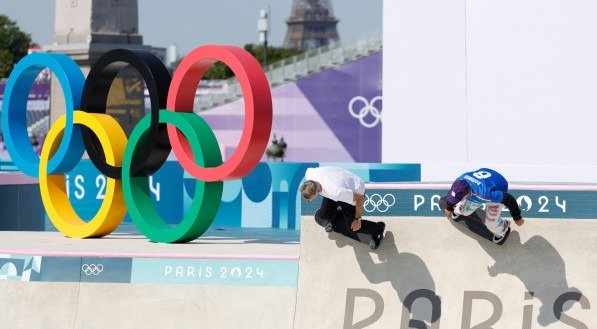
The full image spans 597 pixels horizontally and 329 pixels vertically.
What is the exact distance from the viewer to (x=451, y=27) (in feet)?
74.8

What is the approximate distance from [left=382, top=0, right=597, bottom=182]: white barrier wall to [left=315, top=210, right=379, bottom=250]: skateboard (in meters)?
8.55

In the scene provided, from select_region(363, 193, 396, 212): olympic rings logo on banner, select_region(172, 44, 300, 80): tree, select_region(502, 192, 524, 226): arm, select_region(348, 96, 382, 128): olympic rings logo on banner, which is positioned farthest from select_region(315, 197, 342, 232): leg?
select_region(172, 44, 300, 80): tree

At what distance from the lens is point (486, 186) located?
12.8 meters

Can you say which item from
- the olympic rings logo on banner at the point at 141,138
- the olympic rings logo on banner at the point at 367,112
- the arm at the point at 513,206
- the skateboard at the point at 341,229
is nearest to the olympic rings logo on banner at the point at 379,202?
the skateboard at the point at 341,229

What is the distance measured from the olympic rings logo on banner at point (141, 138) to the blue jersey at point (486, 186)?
470cm

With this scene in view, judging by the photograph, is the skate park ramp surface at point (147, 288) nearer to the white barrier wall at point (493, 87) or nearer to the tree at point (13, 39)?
the white barrier wall at point (493, 87)

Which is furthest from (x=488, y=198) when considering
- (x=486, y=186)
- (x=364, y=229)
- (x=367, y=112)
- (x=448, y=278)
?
(x=367, y=112)

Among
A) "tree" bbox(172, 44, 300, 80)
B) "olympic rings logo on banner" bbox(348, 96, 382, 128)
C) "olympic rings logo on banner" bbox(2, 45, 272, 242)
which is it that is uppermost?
"tree" bbox(172, 44, 300, 80)

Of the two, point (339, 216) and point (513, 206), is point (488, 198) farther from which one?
point (339, 216)

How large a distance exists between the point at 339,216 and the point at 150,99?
5.18 metres

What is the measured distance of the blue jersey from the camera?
1277 cm

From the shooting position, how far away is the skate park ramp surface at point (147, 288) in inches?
566

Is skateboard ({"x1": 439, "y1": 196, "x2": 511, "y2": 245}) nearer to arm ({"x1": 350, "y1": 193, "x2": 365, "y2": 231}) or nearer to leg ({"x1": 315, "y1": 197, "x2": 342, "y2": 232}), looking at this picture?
arm ({"x1": 350, "y1": 193, "x2": 365, "y2": 231})

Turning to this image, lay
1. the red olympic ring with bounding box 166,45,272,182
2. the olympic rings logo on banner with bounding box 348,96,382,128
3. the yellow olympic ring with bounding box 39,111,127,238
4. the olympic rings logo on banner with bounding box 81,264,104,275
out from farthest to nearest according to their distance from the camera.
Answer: the olympic rings logo on banner with bounding box 348,96,382,128 < the yellow olympic ring with bounding box 39,111,127,238 < the red olympic ring with bounding box 166,45,272,182 < the olympic rings logo on banner with bounding box 81,264,104,275
